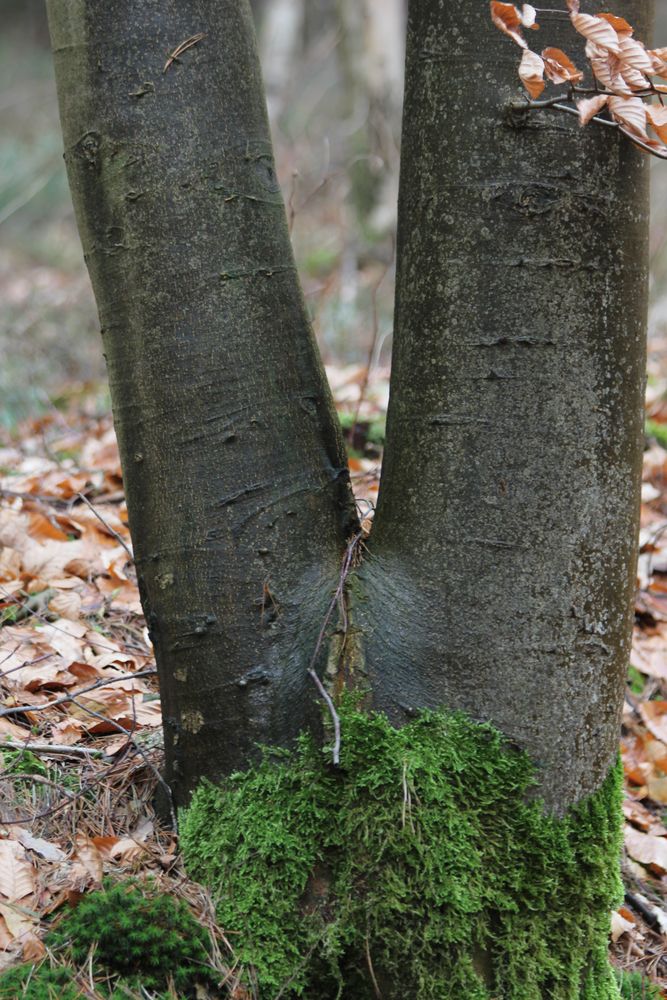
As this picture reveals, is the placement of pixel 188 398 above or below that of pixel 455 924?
above

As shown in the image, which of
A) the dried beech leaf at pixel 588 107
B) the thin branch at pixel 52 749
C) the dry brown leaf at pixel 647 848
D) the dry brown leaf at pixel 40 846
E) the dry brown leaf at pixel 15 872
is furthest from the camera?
the dry brown leaf at pixel 647 848

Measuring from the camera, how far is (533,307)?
142cm

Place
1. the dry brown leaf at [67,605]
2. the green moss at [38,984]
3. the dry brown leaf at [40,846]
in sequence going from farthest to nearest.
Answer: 1. the dry brown leaf at [67,605]
2. the dry brown leaf at [40,846]
3. the green moss at [38,984]

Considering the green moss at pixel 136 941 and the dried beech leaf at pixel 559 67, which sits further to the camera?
the green moss at pixel 136 941

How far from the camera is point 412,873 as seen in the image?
1.44 metres

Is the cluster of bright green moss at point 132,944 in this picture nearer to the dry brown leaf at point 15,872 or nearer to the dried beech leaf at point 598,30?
the dry brown leaf at point 15,872

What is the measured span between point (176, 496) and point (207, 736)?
1.49 feet

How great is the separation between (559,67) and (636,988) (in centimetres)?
177

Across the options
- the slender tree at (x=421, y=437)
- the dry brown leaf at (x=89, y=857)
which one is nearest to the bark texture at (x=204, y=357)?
the slender tree at (x=421, y=437)

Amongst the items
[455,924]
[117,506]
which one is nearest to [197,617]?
[455,924]

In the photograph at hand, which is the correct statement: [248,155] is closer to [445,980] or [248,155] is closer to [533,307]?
[533,307]

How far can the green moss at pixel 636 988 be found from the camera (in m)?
1.75

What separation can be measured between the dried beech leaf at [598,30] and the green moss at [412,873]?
1.09 metres

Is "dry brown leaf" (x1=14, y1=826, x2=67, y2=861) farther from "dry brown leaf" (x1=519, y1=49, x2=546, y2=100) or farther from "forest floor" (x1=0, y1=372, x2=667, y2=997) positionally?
"dry brown leaf" (x1=519, y1=49, x2=546, y2=100)
